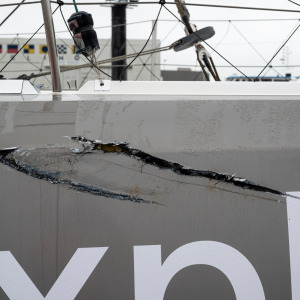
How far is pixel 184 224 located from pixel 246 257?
19 centimetres

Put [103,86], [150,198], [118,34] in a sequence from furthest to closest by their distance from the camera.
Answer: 1. [118,34]
2. [103,86]
3. [150,198]

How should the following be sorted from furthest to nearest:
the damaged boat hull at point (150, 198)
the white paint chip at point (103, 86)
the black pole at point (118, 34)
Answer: the black pole at point (118, 34) < the white paint chip at point (103, 86) < the damaged boat hull at point (150, 198)

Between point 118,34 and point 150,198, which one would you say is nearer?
point 150,198

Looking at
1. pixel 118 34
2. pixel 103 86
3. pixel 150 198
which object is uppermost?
pixel 118 34

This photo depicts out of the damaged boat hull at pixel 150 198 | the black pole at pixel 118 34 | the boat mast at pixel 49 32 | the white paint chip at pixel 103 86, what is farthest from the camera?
the black pole at pixel 118 34

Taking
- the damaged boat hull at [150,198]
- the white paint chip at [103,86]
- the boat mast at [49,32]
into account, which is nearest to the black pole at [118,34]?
the white paint chip at [103,86]

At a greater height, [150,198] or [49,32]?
[49,32]

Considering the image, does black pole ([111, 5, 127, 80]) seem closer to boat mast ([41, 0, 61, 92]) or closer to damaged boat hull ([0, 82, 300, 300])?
boat mast ([41, 0, 61, 92])

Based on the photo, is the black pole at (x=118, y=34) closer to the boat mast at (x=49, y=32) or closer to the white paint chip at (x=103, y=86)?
the white paint chip at (x=103, y=86)

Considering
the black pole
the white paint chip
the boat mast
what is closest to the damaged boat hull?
the boat mast

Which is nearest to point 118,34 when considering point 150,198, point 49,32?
point 49,32

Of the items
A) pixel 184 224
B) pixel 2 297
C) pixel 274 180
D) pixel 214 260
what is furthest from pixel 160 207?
pixel 2 297

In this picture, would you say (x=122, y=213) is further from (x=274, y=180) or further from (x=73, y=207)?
(x=274, y=180)

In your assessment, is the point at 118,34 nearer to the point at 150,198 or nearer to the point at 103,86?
the point at 103,86
